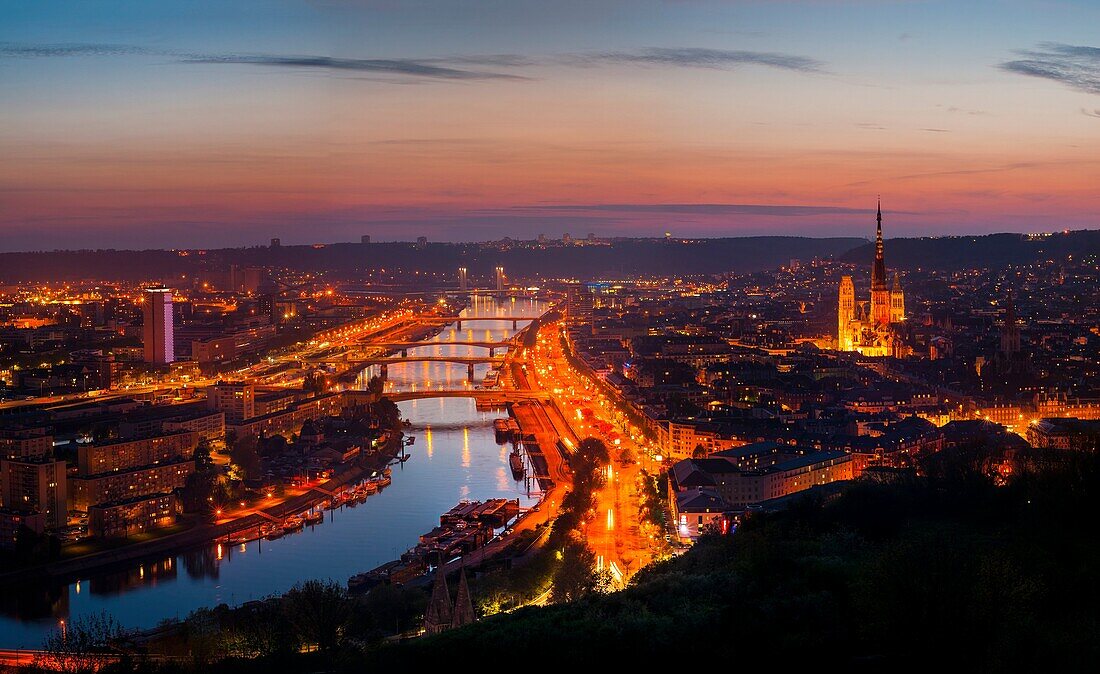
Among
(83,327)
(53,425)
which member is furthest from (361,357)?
(53,425)

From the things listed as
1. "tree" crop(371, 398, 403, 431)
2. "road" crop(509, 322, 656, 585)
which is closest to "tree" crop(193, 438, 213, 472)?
"tree" crop(371, 398, 403, 431)

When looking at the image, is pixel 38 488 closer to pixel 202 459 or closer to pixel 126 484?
pixel 126 484

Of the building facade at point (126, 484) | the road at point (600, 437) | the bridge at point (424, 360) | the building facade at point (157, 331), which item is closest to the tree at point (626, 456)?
the road at point (600, 437)

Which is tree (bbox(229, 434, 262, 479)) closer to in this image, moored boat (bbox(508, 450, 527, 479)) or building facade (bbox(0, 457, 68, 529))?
building facade (bbox(0, 457, 68, 529))

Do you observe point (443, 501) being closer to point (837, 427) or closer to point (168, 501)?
point (168, 501)

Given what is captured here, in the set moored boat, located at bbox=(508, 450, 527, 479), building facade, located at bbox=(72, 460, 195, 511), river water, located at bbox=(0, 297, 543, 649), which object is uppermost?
building facade, located at bbox=(72, 460, 195, 511)

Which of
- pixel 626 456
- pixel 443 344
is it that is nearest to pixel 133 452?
pixel 626 456

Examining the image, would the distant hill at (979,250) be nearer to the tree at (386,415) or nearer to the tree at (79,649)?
the tree at (386,415)
